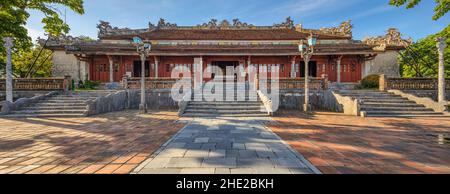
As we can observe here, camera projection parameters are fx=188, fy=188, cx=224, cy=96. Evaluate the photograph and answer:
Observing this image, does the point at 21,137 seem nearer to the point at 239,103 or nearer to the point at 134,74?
the point at 239,103

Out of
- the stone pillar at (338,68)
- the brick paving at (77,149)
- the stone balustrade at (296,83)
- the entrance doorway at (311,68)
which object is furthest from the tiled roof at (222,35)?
the brick paving at (77,149)

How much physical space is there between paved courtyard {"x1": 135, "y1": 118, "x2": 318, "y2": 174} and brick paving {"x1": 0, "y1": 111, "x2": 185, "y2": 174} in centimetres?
40

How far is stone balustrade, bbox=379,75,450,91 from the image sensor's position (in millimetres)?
12945

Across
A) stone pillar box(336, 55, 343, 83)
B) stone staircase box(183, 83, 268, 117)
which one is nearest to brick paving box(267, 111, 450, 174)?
stone staircase box(183, 83, 268, 117)

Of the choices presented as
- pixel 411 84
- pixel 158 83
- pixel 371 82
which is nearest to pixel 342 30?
pixel 371 82

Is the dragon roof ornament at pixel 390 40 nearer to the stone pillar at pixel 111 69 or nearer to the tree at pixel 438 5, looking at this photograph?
the tree at pixel 438 5

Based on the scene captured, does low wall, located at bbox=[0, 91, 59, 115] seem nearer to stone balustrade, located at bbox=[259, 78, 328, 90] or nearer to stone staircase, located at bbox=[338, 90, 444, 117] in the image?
stone balustrade, located at bbox=[259, 78, 328, 90]

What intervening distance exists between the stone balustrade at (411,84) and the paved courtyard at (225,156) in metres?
12.6

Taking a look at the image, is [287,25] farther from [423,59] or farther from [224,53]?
[423,59]

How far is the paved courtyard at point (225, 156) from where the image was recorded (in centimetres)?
321

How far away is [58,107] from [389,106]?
18.4 m

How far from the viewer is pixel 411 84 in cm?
1303

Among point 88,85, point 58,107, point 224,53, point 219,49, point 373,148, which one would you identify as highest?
point 219,49
